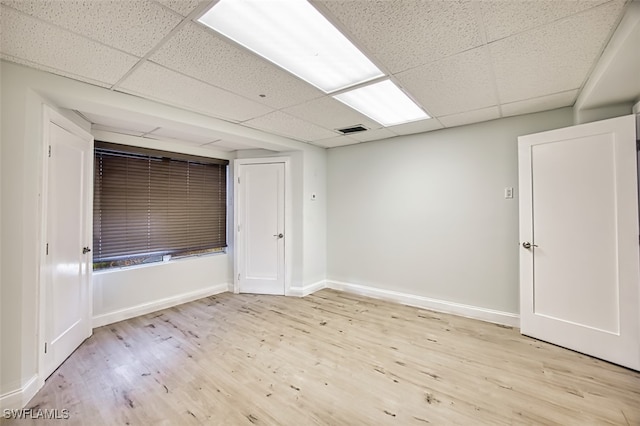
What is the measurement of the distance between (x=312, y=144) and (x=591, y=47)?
3.31 m

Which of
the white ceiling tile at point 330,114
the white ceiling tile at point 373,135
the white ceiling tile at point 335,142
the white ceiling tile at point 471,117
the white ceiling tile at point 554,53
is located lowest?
the white ceiling tile at point 554,53

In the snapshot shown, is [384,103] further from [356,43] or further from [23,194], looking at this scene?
[23,194]

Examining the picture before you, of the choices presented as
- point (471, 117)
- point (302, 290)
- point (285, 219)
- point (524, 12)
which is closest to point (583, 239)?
point (471, 117)

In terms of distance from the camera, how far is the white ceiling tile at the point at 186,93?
2.08 metres

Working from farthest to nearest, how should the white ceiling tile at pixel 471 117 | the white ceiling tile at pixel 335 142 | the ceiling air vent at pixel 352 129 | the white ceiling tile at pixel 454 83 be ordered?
1. the white ceiling tile at pixel 335 142
2. the ceiling air vent at pixel 352 129
3. the white ceiling tile at pixel 471 117
4. the white ceiling tile at pixel 454 83

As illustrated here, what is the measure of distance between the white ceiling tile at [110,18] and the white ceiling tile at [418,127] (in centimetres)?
271

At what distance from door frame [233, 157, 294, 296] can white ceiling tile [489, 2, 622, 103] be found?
9.71 feet

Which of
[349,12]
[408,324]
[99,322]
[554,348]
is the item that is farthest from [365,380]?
[99,322]

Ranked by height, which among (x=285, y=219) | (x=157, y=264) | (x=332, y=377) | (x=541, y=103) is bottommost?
(x=332, y=377)

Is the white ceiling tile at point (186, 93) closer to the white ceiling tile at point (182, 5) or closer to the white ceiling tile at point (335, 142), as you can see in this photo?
the white ceiling tile at point (182, 5)

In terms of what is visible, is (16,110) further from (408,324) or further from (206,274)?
(408,324)

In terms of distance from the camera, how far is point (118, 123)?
9.76ft

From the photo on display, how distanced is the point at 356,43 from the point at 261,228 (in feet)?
10.6

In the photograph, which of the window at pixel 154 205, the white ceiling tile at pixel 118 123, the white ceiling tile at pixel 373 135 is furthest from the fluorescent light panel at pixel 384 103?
the window at pixel 154 205
